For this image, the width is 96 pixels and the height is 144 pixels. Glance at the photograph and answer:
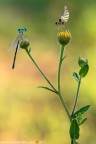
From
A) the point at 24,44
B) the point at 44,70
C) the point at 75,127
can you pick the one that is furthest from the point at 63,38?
the point at 44,70

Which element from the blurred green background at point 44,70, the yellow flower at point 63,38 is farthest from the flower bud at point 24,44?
the blurred green background at point 44,70

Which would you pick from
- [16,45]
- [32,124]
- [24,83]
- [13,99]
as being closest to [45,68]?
[24,83]

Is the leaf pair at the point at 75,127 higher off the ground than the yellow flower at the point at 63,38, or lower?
lower

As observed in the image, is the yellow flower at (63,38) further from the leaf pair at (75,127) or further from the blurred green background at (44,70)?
the blurred green background at (44,70)

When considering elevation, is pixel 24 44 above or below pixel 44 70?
above

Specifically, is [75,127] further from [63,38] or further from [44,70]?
[44,70]

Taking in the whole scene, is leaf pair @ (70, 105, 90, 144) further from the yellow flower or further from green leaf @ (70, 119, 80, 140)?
the yellow flower

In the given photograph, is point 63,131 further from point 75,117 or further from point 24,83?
point 75,117

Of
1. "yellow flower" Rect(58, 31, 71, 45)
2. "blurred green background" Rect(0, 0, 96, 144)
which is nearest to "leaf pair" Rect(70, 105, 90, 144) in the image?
"yellow flower" Rect(58, 31, 71, 45)
